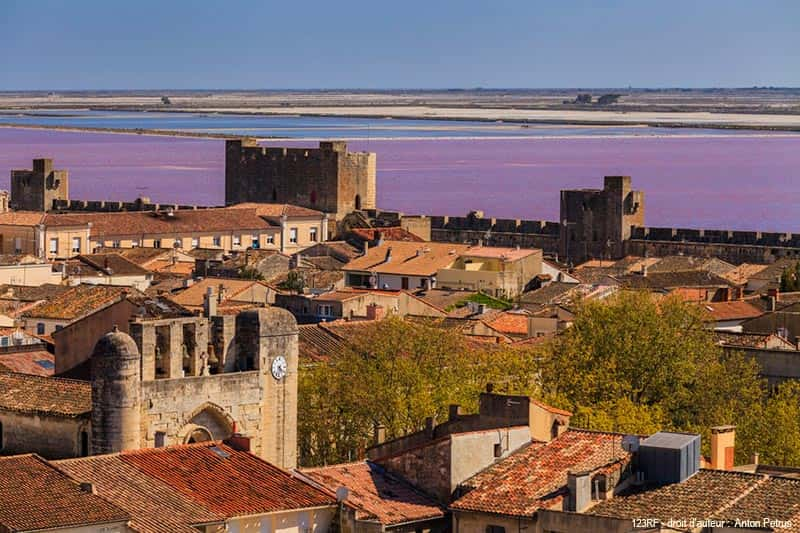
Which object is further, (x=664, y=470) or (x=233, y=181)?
(x=233, y=181)

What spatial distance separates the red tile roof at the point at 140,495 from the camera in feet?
66.2

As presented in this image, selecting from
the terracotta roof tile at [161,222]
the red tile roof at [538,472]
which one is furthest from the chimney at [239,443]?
the terracotta roof tile at [161,222]

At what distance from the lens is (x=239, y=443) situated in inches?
897

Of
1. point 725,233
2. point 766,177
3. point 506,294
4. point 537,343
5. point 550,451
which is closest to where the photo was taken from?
point 550,451

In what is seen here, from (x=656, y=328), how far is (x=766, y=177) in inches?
4752

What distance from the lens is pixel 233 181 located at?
94188 millimetres

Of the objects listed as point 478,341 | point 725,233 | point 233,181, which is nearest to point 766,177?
point 233,181

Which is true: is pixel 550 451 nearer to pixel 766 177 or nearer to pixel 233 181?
pixel 233 181

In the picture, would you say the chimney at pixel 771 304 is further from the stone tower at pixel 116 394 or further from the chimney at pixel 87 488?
the chimney at pixel 87 488

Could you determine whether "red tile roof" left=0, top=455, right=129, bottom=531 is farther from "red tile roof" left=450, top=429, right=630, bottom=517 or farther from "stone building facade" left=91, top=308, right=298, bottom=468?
"red tile roof" left=450, top=429, right=630, bottom=517

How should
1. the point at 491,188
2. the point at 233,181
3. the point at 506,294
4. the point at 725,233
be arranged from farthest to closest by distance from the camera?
1. the point at 491,188
2. the point at 233,181
3. the point at 725,233
4. the point at 506,294

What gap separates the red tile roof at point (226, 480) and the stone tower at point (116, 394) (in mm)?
687

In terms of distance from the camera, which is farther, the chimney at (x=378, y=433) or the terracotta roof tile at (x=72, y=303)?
the terracotta roof tile at (x=72, y=303)

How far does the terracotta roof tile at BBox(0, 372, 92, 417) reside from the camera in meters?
23.2
